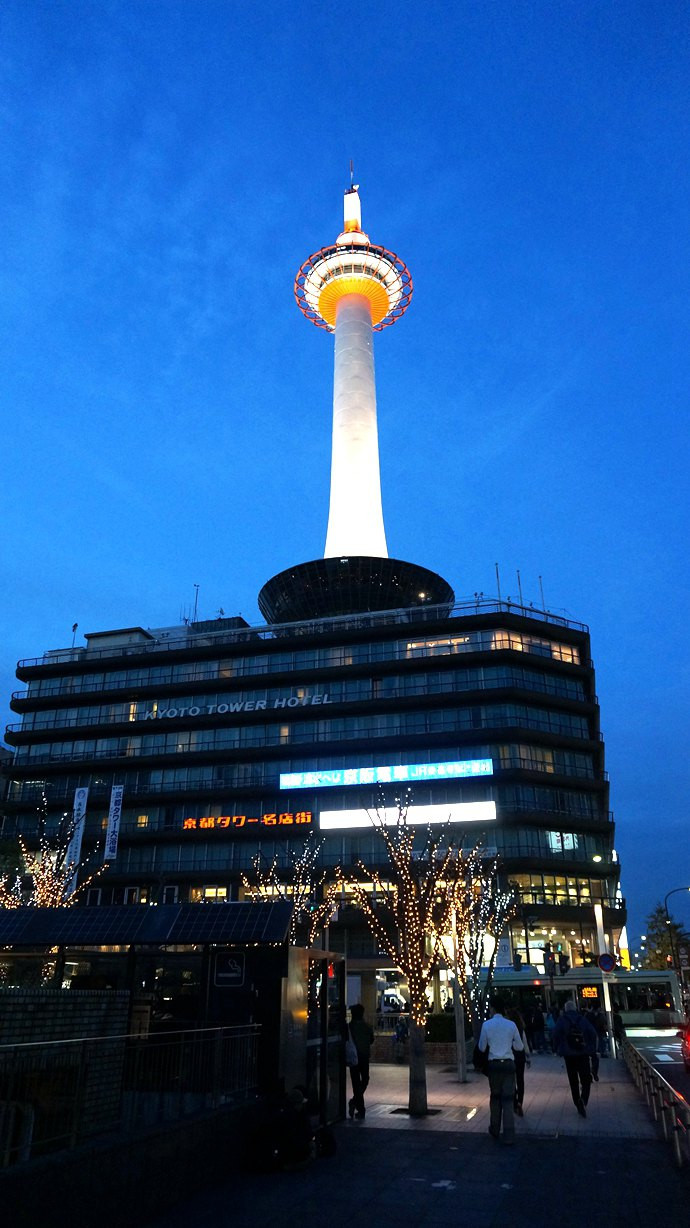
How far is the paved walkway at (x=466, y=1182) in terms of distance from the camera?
348 inches

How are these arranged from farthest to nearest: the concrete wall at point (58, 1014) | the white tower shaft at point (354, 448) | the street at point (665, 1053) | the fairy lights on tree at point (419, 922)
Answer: the white tower shaft at point (354, 448)
the street at point (665, 1053)
the fairy lights on tree at point (419, 922)
the concrete wall at point (58, 1014)

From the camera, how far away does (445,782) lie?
60344mm

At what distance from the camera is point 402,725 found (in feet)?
208

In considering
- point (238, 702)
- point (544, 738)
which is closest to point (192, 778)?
point (238, 702)

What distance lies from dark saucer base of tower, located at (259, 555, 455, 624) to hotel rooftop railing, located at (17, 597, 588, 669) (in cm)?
360

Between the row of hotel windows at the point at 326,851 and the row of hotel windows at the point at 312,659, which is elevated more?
the row of hotel windows at the point at 312,659

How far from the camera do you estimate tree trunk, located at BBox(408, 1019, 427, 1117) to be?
15.5m

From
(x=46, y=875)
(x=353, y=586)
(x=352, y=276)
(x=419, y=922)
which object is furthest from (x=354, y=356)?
(x=419, y=922)

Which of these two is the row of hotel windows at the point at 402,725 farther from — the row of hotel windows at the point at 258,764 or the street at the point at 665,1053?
the street at the point at 665,1053

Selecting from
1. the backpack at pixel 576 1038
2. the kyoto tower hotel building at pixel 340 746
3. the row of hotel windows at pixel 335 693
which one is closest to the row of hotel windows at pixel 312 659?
the kyoto tower hotel building at pixel 340 746

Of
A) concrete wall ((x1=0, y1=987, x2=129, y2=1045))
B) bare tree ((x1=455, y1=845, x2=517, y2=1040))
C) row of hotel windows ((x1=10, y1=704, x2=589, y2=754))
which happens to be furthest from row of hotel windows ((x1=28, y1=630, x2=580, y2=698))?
concrete wall ((x1=0, y1=987, x2=129, y2=1045))

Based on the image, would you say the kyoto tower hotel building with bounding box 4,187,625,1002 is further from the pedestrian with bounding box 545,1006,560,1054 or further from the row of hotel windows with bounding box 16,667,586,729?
the pedestrian with bounding box 545,1006,560,1054

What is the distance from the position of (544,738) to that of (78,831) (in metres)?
32.4

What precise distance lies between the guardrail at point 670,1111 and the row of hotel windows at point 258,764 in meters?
43.4
